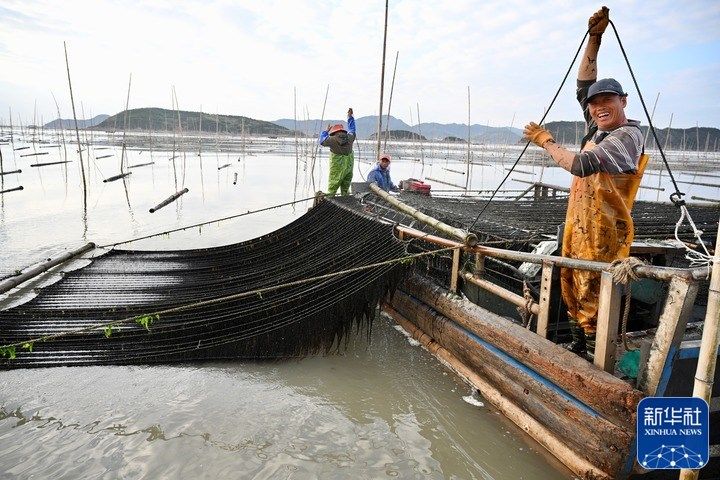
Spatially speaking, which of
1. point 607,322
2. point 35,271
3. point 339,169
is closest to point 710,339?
point 607,322

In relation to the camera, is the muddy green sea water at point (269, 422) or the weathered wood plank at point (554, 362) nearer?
the weathered wood plank at point (554, 362)

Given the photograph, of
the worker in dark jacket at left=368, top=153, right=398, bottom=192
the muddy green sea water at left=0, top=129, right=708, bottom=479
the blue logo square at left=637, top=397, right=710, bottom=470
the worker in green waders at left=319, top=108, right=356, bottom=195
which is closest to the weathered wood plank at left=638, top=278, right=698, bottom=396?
the blue logo square at left=637, top=397, right=710, bottom=470

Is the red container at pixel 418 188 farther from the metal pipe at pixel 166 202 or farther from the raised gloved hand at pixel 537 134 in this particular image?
the metal pipe at pixel 166 202

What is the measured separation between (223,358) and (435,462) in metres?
2.22

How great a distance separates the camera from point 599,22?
11.4ft

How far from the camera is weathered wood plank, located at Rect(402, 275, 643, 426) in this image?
2.71 m

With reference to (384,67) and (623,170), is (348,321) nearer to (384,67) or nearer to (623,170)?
(623,170)

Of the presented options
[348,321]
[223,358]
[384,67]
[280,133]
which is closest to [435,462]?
[348,321]

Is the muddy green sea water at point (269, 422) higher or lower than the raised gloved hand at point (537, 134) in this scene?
lower

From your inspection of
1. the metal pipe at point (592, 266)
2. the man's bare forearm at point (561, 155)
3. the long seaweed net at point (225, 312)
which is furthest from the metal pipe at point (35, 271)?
the man's bare forearm at point (561, 155)

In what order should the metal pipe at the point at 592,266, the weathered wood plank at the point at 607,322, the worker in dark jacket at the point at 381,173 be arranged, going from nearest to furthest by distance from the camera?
the metal pipe at the point at 592,266
the weathered wood plank at the point at 607,322
the worker in dark jacket at the point at 381,173

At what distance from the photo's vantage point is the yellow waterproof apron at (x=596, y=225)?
313 centimetres

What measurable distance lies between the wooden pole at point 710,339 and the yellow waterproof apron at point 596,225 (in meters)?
1.15

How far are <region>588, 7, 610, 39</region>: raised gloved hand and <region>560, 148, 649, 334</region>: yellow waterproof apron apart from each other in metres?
0.98
